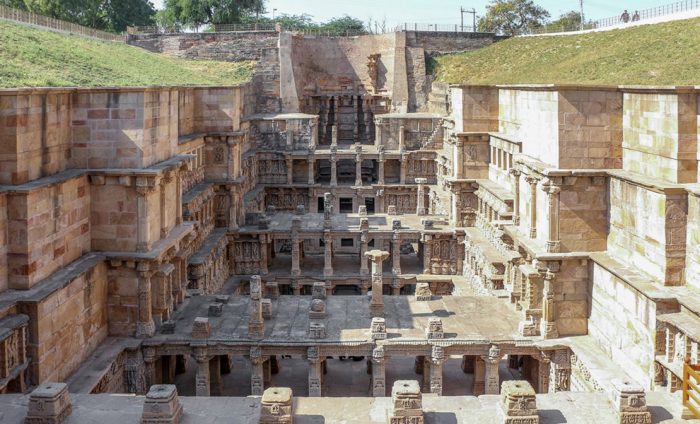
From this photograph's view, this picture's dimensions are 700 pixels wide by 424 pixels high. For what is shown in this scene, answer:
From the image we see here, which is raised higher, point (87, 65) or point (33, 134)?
point (87, 65)

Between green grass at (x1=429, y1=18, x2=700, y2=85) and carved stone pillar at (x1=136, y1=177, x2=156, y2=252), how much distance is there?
90.9 ft

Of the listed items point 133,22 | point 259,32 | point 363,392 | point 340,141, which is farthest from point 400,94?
point 363,392

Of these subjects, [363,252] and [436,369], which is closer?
[436,369]

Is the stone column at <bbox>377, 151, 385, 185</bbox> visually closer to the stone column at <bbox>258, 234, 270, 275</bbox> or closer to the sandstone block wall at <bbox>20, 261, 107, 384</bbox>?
the stone column at <bbox>258, 234, 270, 275</bbox>

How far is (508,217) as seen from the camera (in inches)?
1162

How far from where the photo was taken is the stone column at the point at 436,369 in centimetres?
2312

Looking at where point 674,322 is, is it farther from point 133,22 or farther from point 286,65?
point 133,22

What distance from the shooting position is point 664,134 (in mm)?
18750

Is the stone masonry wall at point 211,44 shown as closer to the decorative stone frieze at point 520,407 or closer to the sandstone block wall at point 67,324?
the sandstone block wall at point 67,324

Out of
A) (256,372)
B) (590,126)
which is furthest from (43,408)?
(590,126)

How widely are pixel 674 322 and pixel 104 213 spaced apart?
1504 cm

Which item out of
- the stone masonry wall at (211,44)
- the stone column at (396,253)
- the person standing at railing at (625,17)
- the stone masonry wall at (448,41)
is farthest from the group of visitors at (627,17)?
the stone column at (396,253)

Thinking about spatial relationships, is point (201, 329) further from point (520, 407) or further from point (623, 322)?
point (623, 322)

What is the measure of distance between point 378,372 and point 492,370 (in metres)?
3.46
